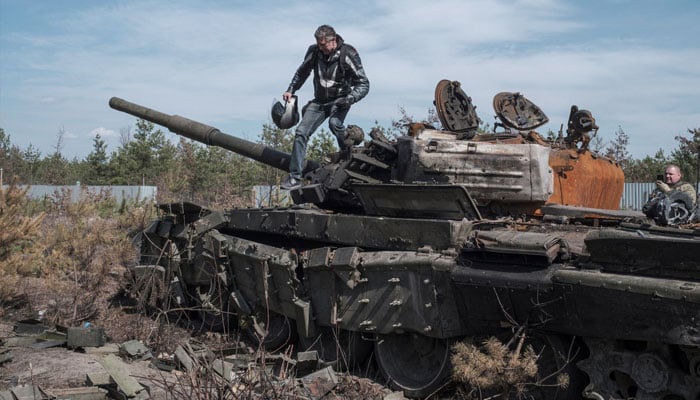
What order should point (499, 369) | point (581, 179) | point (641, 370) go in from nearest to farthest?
point (641, 370), point (499, 369), point (581, 179)

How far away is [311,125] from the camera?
10188 mm

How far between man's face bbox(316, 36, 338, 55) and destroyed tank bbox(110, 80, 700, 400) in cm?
153

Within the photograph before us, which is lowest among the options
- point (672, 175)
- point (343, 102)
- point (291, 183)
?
point (291, 183)

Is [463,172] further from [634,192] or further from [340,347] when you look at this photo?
[634,192]

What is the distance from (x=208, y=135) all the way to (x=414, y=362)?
5.57 m

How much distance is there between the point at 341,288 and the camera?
26.9 feet

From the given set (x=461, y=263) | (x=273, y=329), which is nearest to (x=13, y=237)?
(x=273, y=329)

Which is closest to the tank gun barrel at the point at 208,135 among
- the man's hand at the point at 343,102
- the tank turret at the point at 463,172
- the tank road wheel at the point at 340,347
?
the man's hand at the point at 343,102

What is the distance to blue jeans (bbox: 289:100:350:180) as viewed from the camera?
10.0 meters

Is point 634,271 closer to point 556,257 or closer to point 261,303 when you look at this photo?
point 556,257

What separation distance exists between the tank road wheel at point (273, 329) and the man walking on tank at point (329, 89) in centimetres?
171

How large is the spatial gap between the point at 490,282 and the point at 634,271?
1.21 meters

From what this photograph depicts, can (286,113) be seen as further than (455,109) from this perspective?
Yes

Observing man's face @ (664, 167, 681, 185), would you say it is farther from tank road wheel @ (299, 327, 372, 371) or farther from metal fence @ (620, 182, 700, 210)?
metal fence @ (620, 182, 700, 210)
